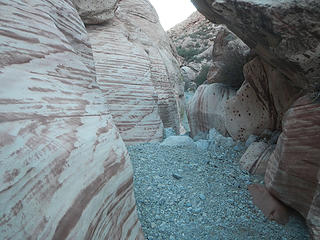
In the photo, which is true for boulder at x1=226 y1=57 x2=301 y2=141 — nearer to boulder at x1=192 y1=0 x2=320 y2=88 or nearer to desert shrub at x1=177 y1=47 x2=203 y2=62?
boulder at x1=192 y1=0 x2=320 y2=88

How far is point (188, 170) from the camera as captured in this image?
3020 mm

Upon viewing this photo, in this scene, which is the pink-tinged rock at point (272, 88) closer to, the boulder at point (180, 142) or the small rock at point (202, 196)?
the boulder at point (180, 142)

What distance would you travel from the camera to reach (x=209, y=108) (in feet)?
16.2

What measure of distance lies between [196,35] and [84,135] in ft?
77.2

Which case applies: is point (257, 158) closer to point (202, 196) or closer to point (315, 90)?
point (202, 196)

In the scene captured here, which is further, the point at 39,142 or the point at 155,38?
the point at 155,38

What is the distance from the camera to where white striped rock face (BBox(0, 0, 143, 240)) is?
31.4 inches

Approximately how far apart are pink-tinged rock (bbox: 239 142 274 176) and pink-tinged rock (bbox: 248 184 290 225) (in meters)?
0.39

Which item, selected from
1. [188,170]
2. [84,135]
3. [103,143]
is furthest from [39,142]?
[188,170]

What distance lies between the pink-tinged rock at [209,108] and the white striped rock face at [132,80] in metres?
0.73

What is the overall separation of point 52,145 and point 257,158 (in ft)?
8.36

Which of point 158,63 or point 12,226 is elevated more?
point 158,63

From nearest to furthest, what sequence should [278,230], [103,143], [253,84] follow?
[103,143], [278,230], [253,84]

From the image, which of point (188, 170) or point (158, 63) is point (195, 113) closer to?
point (158, 63)
